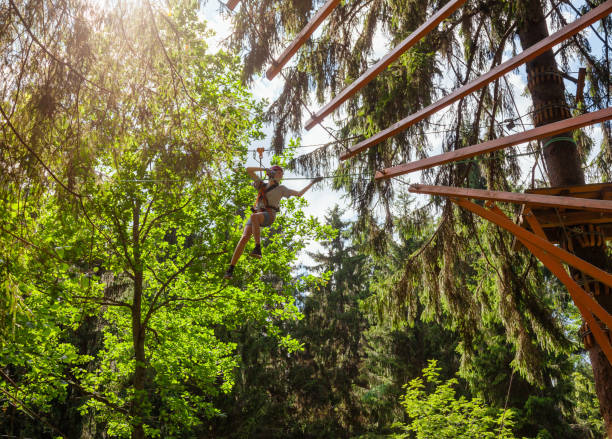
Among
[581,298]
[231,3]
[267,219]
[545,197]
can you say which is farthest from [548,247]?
[231,3]

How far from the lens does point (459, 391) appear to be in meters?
18.7

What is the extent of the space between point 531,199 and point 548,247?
19.0 inches

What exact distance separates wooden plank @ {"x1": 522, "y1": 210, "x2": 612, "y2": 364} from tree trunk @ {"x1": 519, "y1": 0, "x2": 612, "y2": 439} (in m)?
0.38

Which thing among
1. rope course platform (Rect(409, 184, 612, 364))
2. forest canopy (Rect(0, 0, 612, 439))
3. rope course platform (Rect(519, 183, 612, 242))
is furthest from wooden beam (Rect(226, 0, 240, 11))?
rope course platform (Rect(519, 183, 612, 242))

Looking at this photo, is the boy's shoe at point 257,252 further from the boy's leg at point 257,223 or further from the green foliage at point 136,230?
the green foliage at point 136,230

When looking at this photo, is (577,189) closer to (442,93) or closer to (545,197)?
(545,197)

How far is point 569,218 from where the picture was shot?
462cm

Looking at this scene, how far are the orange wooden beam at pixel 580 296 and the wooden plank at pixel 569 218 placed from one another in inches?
11.3

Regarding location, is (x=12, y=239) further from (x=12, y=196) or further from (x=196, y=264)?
(x=196, y=264)


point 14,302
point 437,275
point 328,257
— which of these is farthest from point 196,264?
point 328,257

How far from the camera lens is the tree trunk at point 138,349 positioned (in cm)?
812

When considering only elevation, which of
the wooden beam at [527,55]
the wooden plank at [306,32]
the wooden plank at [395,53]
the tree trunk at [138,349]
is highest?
the wooden plank at [306,32]

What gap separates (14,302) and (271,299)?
26.4ft

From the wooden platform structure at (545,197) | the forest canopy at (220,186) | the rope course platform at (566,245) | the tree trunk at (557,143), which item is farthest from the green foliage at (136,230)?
the tree trunk at (557,143)
